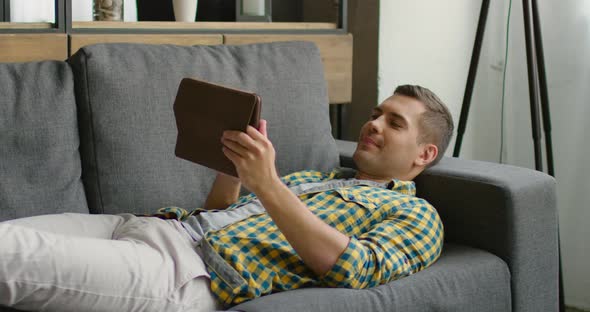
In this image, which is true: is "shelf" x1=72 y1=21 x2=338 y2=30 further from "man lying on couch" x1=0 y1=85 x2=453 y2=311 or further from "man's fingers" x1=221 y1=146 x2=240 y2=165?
"man's fingers" x1=221 y1=146 x2=240 y2=165

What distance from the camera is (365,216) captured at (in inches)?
72.9

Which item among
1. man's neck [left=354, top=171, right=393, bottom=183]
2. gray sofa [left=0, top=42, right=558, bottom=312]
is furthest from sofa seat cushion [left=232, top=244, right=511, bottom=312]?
man's neck [left=354, top=171, right=393, bottom=183]

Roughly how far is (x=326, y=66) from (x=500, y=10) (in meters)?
0.88

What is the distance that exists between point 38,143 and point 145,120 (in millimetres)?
266

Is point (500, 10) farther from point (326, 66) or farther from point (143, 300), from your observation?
point (143, 300)

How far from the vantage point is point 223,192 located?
199cm

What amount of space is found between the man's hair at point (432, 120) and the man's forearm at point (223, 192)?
19.0 inches

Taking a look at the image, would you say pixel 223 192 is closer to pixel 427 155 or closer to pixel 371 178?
pixel 371 178

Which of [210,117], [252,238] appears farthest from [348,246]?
[210,117]

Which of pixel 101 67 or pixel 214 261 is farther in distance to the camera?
pixel 101 67

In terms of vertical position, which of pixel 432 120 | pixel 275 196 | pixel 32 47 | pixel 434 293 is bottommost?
pixel 434 293

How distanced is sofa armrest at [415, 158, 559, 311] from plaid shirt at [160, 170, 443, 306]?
0.18 m

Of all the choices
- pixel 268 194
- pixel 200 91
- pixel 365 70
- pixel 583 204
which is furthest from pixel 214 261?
pixel 583 204

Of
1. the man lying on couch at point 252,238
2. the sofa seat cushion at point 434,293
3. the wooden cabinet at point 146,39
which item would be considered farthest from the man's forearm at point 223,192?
the wooden cabinet at point 146,39
